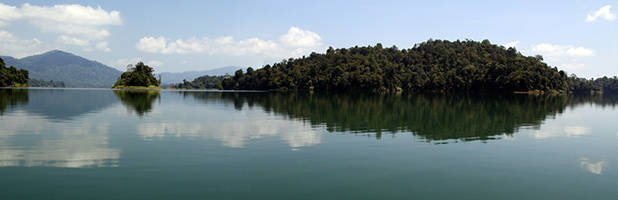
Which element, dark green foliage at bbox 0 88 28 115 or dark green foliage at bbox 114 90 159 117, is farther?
dark green foliage at bbox 0 88 28 115

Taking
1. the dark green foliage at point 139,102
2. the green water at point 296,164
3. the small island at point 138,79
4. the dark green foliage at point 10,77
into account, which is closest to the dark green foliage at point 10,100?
the dark green foliage at point 139,102

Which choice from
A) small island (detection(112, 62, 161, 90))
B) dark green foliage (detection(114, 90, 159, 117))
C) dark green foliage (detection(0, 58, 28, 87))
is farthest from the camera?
small island (detection(112, 62, 161, 90))

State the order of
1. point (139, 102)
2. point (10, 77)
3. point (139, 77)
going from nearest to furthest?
point (139, 102) < point (10, 77) < point (139, 77)

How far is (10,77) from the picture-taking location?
157750 mm

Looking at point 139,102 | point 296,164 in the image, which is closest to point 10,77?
point 139,102

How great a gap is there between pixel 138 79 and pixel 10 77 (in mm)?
49405

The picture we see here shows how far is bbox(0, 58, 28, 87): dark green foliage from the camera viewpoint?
152850 mm

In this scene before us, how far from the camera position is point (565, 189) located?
1224cm

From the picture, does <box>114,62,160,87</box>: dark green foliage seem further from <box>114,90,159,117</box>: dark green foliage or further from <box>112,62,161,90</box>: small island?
<box>114,90,159,117</box>: dark green foliage

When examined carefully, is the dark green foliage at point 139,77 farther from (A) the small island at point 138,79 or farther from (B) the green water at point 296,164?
(B) the green water at point 296,164

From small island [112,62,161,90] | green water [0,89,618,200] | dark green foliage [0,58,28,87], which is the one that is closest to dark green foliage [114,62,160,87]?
Answer: small island [112,62,161,90]

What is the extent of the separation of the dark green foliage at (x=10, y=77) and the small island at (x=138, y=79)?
38.0 metres

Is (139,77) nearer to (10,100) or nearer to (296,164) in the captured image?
(10,100)

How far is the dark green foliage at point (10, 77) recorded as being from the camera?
501 feet
